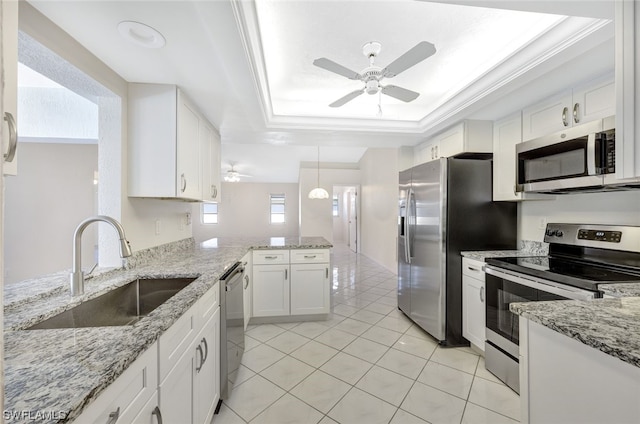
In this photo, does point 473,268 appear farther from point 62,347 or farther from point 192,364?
point 62,347

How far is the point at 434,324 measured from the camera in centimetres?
250

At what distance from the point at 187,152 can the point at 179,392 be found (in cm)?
166

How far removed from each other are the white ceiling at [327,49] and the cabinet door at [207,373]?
5.05ft

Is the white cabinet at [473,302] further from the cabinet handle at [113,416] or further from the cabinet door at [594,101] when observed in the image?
the cabinet handle at [113,416]

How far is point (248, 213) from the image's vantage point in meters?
8.91

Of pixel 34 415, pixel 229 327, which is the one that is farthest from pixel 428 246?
pixel 34 415

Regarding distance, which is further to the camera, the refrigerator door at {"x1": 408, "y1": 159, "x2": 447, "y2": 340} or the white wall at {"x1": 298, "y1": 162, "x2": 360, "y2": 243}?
the white wall at {"x1": 298, "y1": 162, "x2": 360, "y2": 243}

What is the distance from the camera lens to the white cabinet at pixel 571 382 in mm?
716

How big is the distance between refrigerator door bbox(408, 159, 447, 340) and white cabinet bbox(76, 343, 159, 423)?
7.47ft

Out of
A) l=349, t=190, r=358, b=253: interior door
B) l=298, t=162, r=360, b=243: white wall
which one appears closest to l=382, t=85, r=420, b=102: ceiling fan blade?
l=298, t=162, r=360, b=243: white wall

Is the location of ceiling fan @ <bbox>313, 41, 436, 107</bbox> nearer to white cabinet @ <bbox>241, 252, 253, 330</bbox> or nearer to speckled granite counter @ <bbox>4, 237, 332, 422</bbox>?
speckled granite counter @ <bbox>4, 237, 332, 422</bbox>

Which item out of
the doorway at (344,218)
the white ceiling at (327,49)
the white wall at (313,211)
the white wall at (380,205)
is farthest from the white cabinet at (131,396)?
the doorway at (344,218)

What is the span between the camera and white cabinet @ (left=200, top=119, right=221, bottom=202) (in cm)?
255

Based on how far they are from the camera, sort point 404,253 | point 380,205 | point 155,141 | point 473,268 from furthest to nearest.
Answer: point 380,205
point 404,253
point 473,268
point 155,141
